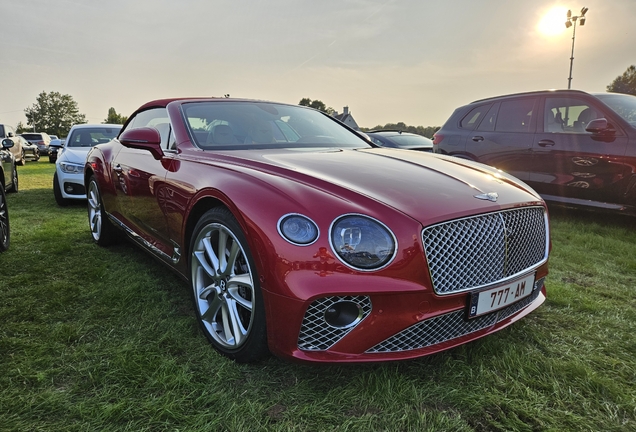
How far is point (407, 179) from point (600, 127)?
12.7 ft

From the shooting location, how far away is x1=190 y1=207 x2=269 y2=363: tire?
1.90 m

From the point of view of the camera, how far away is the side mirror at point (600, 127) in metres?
4.78

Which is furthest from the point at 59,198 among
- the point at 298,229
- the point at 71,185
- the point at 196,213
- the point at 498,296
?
the point at 498,296

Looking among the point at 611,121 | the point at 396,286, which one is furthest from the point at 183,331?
the point at 611,121

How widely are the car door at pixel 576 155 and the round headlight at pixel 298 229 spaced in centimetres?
453

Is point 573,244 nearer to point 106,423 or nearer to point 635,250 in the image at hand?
point 635,250

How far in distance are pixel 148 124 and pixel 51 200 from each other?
5.01 metres

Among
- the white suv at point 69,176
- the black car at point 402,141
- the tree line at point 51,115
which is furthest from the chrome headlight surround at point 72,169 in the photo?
the tree line at point 51,115

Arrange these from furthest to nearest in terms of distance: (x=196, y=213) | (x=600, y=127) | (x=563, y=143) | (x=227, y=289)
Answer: (x=563, y=143), (x=600, y=127), (x=196, y=213), (x=227, y=289)

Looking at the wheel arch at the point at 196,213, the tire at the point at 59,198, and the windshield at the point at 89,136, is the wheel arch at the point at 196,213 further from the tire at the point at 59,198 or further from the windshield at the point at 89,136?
the windshield at the point at 89,136

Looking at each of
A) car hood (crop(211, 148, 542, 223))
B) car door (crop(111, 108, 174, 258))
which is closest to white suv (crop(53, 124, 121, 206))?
car door (crop(111, 108, 174, 258))

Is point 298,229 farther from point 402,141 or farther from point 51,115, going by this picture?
point 51,115

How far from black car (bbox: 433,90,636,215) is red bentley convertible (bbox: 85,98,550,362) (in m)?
3.15

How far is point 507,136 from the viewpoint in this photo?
573cm
